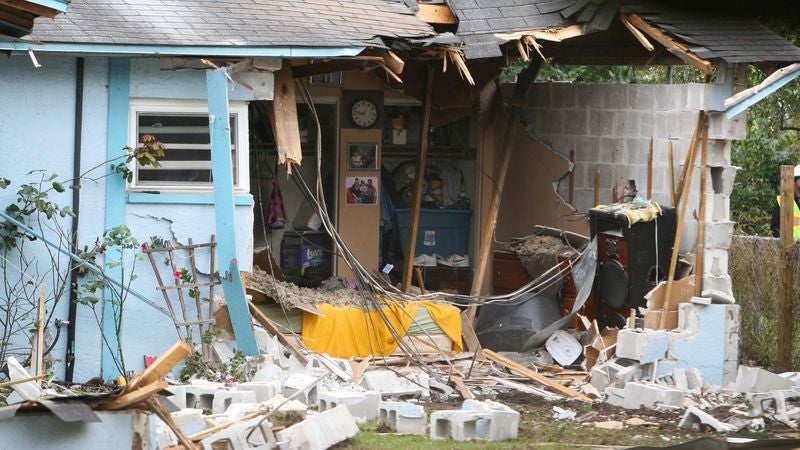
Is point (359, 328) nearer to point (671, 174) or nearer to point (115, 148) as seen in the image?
point (115, 148)

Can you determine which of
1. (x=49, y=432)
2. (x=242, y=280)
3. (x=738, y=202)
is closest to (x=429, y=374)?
(x=242, y=280)

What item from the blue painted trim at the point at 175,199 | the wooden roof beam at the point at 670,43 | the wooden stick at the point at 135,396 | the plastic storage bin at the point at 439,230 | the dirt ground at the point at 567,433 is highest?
the wooden roof beam at the point at 670,43

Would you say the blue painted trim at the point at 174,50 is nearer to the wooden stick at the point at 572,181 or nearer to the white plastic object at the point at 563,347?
the white plastic object at the point at 563,347

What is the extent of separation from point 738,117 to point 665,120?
1.80m

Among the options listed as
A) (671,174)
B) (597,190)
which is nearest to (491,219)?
(597,190)

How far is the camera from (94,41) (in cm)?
1173

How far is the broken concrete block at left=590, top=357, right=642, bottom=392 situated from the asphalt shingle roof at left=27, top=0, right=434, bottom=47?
140 inches

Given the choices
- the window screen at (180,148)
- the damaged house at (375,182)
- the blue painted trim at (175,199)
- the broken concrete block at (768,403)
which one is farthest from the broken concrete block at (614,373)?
the window screen at (180,148)

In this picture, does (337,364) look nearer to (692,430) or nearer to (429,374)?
(429,374)

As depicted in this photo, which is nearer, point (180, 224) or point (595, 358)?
point (180, 224)

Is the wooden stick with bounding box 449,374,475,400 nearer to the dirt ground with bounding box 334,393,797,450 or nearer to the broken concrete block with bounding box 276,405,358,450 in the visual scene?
the dirt ground with bounding box 334,393,797,450

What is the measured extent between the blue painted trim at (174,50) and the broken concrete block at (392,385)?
2.92 m

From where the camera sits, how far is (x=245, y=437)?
9.26m

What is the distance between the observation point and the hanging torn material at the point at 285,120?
12.7 m
